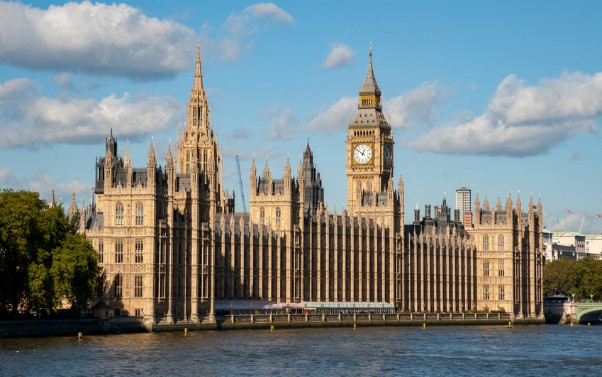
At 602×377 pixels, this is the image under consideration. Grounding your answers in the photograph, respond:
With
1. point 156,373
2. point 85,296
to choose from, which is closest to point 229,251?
point 85,296

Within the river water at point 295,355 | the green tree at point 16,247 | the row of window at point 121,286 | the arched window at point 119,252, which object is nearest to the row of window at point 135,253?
the arched window at point 119,252

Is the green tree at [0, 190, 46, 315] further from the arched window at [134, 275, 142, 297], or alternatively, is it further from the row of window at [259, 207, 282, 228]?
the row of window at [259, 207, 282, 228]

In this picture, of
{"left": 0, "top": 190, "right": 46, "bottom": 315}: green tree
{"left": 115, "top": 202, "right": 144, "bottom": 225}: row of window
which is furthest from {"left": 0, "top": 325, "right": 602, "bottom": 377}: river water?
{"left": 115, "top": 202, "right": 144, "bottom": 225}: row of window

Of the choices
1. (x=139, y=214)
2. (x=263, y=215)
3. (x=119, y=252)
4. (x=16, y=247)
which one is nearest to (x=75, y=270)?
(x=16, y=247)

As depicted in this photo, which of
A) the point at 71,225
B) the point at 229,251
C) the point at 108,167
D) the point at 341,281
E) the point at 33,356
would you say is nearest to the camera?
the point at 33,356

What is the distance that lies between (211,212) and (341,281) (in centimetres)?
4201

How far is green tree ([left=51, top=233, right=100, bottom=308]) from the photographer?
129m

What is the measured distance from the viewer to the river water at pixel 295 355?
107500mm

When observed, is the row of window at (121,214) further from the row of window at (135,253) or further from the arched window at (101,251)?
the arched window at (101,251)

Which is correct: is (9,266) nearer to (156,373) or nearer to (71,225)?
(71,225)

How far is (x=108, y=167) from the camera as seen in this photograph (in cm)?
14812

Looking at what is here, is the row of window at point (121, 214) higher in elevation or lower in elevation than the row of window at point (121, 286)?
higher

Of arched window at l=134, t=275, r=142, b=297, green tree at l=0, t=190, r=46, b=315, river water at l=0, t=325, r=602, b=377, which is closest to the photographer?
river water at l=0, t=325, r=602, b=377

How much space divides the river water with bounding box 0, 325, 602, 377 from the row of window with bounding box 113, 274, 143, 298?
538 centimetres
